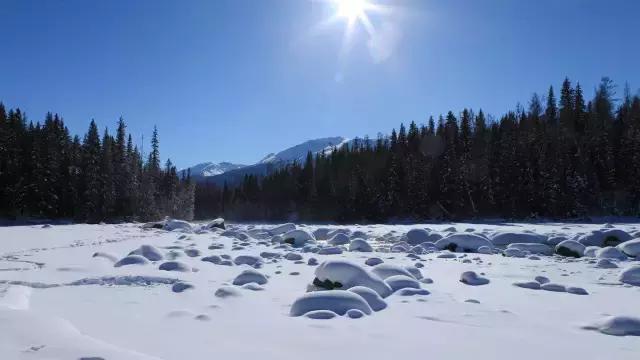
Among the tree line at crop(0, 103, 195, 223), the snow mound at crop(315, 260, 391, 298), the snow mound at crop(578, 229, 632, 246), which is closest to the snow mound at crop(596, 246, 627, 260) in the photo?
the snow mound at crop(578, 229, 632, 246)

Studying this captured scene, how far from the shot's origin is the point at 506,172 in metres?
58.4

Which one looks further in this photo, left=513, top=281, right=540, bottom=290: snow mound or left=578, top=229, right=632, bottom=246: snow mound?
left=578, top=229, right=632, bottom=246: snow mound

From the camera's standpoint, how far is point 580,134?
205 ft

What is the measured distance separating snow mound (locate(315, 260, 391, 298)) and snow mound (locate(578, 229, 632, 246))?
15.9 meters

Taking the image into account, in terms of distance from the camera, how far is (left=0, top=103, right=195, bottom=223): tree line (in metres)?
52.1

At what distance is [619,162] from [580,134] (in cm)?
801

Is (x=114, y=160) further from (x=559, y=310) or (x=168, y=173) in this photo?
(x=559, y=310)

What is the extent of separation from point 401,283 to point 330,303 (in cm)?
250

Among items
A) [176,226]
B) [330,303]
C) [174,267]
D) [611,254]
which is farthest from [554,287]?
[176,226]

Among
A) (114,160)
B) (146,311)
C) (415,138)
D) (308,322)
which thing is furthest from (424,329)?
(415,138)

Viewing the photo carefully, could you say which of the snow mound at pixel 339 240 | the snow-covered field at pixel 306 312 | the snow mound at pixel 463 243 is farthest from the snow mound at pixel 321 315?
the snow mound at pixel 339 240

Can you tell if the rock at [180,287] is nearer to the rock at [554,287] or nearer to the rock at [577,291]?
the rock at [554,287]

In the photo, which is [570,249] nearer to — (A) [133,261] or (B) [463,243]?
(B) [463,243]

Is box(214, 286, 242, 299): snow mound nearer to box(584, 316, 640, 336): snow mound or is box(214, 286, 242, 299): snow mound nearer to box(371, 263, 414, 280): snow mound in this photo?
box(371, 263, 414, 280): snow mound
